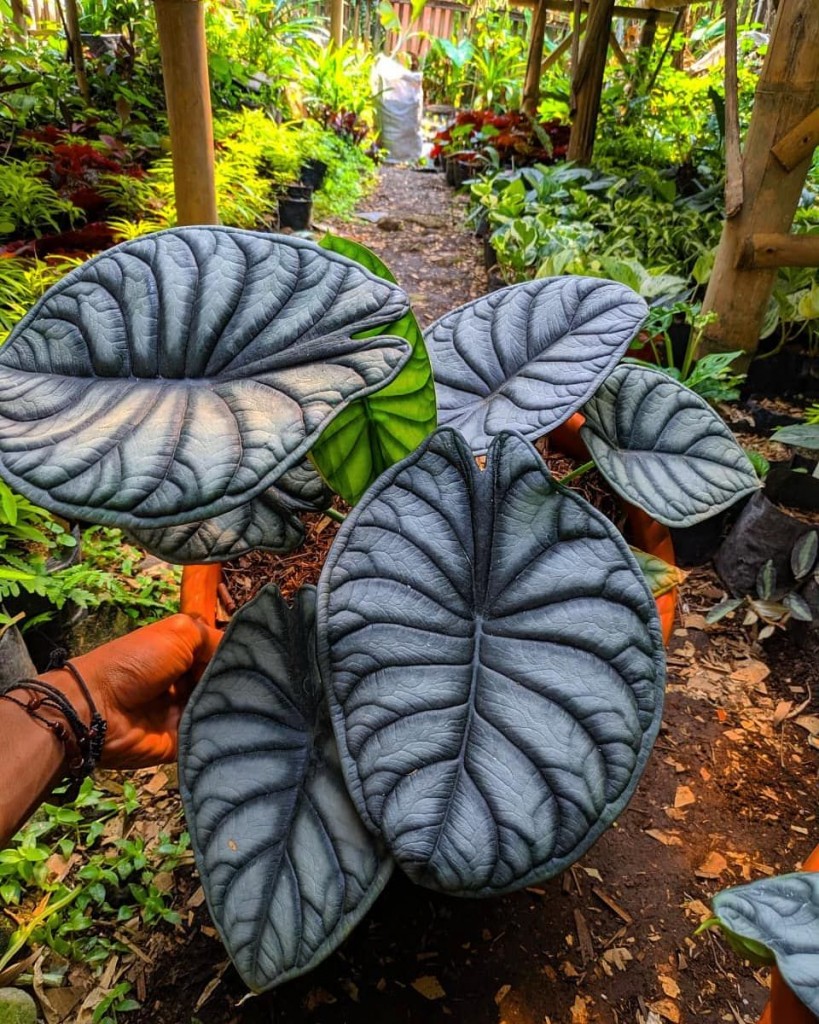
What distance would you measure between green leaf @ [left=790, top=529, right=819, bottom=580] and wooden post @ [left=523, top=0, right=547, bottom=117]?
198 inches

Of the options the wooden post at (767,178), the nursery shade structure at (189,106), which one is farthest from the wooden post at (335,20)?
the nursery shade structure at (189,106)

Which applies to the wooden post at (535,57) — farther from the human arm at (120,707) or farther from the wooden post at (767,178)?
the human arm at (120,707)

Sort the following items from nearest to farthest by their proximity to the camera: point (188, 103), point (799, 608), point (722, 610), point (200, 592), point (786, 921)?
point (786, 921)
point (200, 592)
point (188, 103)
point (799, 608)
point (722, 610)

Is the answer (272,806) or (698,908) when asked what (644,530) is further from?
(272,806)

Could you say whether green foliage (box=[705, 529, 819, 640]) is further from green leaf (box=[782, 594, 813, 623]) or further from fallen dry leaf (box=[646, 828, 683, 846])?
fallen dry leaf (box=[646, 828, 683, 846])

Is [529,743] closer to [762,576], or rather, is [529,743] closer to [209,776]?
[209,776]

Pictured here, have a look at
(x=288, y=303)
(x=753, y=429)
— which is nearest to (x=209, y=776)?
(x=288, y=303)

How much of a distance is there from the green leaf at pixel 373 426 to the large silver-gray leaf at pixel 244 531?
0.18 ft

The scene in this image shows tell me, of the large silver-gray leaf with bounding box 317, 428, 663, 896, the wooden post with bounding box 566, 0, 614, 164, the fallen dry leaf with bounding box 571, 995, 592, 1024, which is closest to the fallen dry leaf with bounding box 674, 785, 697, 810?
the fallen dry leaf with bounding box 571, 995, 592, 1024

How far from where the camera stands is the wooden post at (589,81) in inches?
141

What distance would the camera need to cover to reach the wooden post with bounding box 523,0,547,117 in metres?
5.23

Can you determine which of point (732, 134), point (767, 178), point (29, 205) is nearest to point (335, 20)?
point (29, 205)

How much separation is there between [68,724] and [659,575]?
0.90 meters

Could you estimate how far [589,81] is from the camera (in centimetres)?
381
